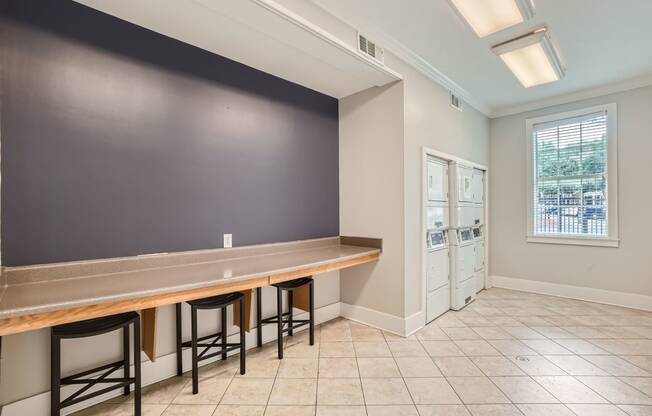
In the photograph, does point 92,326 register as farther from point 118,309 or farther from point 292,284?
point 292,284

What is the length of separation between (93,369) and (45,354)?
0.29 metres

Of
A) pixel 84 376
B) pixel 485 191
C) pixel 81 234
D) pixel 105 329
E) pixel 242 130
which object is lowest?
pixel 84 376

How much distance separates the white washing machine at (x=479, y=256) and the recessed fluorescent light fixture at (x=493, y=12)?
283cm

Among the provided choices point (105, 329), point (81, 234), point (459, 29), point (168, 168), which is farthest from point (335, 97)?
point (105, 329)

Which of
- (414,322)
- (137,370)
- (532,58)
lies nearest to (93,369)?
(137,370)

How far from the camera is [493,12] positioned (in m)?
2.32

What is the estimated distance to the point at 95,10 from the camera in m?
2.03

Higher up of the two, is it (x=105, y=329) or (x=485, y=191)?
(x=485, y=191)

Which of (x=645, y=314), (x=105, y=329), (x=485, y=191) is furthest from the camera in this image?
(x=485, y=191)

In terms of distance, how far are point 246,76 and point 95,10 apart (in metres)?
1.17

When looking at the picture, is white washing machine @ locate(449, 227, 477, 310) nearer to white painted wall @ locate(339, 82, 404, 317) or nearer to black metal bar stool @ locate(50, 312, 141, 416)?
white painted wall @ locate(339, 82, 404, 317)

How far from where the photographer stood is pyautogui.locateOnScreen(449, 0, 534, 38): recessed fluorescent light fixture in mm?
2195

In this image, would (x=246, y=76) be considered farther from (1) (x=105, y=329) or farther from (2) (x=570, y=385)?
(2) (x=570, y=385)

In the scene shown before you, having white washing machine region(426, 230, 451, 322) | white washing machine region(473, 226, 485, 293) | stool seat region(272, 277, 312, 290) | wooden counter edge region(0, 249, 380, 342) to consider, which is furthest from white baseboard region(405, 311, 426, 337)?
white washing machine region(473, 226, 485, 293)
